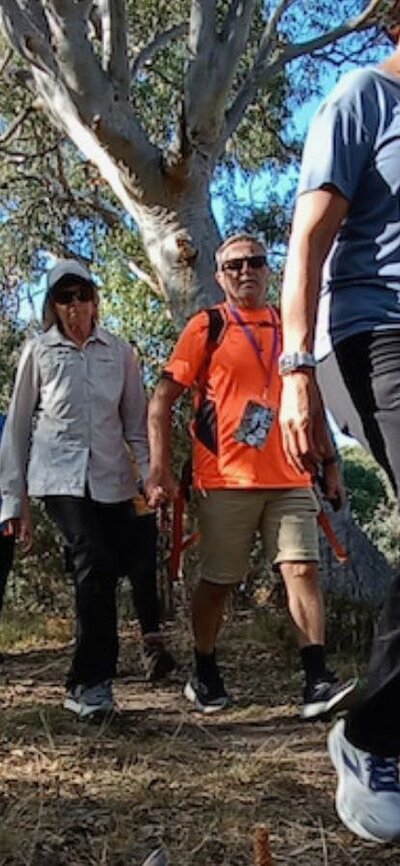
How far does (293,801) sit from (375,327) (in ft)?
4.45

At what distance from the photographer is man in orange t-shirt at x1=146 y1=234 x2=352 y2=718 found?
458 centimetres

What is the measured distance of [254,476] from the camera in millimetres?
4625

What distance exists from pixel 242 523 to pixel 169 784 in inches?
54.4

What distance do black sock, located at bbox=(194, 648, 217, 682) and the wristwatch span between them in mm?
2264

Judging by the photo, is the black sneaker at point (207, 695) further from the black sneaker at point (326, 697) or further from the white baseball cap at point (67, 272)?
the white baseball cap at point (67, 272)

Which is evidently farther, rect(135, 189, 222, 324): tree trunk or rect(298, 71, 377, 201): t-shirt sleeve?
rect(135, 189, 222, 324): tree trunk

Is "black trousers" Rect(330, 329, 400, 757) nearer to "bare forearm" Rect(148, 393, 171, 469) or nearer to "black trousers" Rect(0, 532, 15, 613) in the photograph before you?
"bare forearm" Rect(148, 393, 171, 469)

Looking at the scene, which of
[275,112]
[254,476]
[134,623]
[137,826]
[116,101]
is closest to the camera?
[137,826]

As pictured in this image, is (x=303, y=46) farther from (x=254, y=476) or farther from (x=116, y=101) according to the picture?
(x=254, y=476)

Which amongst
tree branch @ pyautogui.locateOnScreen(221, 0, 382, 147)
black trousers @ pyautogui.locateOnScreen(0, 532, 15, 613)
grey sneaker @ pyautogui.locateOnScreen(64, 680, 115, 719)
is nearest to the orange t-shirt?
grey sneaker @ pyautogui.locateOnScreen(64, 680, 115, 719)

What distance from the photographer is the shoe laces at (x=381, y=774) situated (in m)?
2.76

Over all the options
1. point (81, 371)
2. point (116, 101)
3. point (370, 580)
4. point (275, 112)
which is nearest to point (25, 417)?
point (81, 371)

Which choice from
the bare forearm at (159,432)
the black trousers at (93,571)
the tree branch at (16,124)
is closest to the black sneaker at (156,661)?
the black trousers at (93,571)

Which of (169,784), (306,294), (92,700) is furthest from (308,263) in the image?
(92,700)
